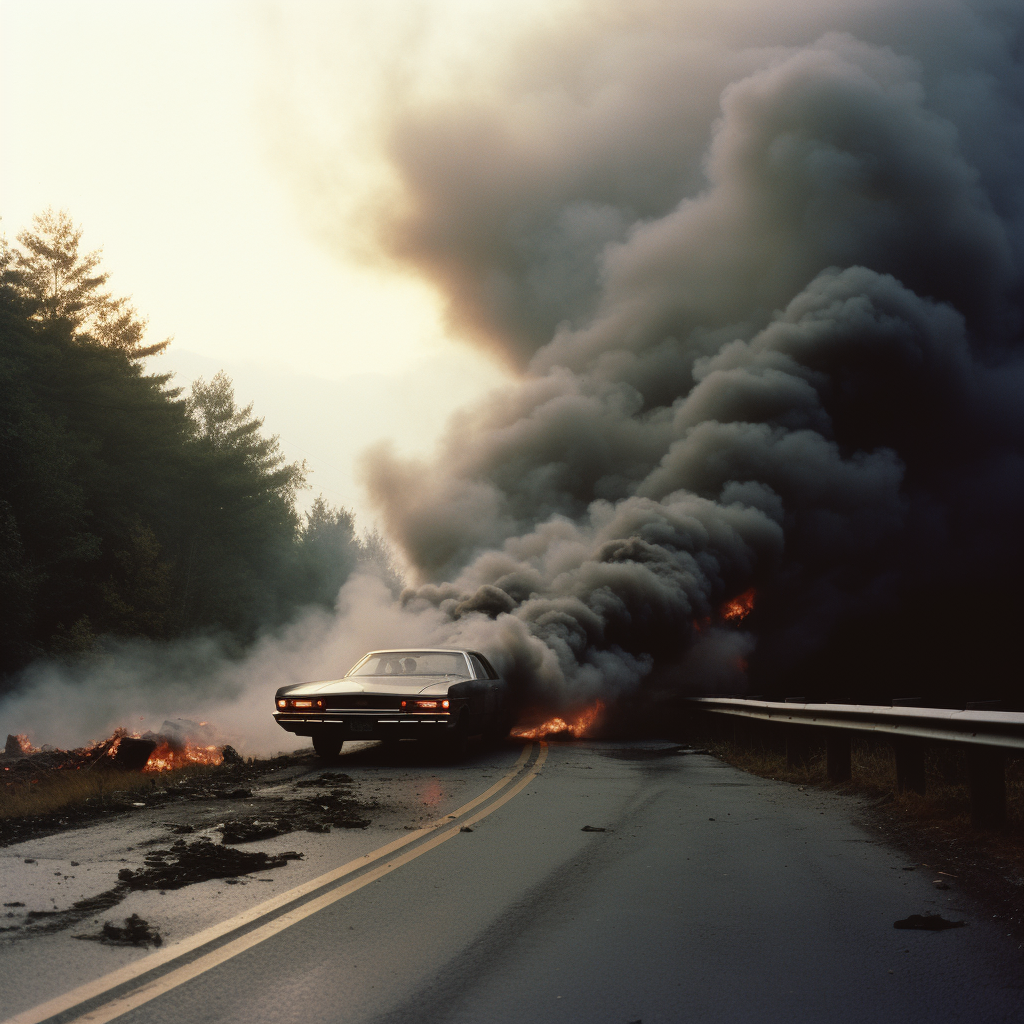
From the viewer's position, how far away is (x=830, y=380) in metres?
39.7

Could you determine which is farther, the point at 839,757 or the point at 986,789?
the point at 839,757

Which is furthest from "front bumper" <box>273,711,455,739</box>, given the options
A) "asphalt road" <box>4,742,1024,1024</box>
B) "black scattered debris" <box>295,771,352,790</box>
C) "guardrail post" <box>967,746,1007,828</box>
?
"guardrail post" <box>967,746,1007,828</box>

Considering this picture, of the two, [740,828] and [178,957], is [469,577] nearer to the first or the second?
[740,828]

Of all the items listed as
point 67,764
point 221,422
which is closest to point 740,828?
point 67,764

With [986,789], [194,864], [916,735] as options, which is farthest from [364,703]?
[986,789]

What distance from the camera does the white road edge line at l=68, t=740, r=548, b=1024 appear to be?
10.4 feet

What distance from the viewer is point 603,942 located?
4062 millimetres

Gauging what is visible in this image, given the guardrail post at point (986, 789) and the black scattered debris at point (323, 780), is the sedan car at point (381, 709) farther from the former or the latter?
the guardrail post at point (986, 789)

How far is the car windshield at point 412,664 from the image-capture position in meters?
12.9

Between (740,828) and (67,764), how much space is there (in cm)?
891

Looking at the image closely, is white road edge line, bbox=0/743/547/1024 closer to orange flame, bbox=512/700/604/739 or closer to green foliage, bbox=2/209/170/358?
orange flame, bbox=512/700/604/739

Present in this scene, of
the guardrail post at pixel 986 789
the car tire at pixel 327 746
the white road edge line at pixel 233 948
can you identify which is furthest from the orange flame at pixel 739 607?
the white road edge line at pixel 233 948

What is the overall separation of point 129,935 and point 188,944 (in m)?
0.32

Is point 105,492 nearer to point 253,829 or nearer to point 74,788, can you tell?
point 74,788
